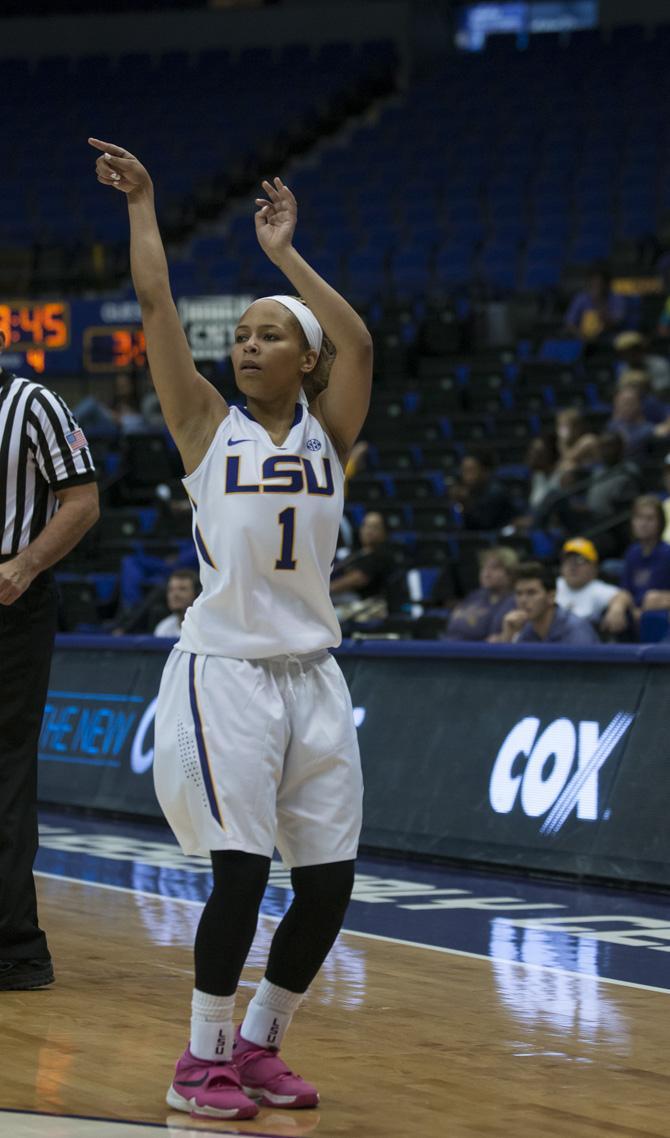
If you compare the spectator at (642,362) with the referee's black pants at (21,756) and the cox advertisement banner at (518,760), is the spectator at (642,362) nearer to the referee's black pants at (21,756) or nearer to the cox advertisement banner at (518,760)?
the cox advertisement banner at (518,760)

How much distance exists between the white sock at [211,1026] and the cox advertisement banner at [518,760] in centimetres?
429

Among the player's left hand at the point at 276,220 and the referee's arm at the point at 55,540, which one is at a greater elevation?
the player's left hand at the point at 276,220

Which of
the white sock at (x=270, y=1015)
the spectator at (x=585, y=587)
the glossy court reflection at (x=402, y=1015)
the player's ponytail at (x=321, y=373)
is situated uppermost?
the player's ponytail at (x=321, y=373)

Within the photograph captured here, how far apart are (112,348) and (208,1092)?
19051 mm

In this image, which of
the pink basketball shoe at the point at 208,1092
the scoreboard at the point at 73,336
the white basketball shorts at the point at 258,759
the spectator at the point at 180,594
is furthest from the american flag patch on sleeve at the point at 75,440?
the scoreboard at the point at 73,336

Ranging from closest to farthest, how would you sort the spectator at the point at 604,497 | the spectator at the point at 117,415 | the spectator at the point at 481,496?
the spectator at the point at 604,497 < the spectator at the point at 481,496 < the spectator at the point at 117,415

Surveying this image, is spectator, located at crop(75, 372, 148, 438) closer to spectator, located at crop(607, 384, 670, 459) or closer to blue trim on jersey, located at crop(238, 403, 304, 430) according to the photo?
spectator, located at crop(607, 384, 670, 459)

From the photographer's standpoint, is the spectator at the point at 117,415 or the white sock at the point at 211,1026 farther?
the spectator at the point at 117,415

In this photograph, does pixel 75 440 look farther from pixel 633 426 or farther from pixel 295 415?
pixel 633 426

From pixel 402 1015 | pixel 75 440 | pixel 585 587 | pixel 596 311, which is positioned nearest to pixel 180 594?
pixel 585 587

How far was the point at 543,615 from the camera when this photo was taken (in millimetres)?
10688

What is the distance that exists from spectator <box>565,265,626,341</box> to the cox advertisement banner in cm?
924

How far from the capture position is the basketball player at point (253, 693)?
4.45 metres

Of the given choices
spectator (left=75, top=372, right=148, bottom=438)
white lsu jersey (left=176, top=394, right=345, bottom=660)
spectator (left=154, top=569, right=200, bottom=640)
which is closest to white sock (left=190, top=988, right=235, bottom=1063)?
white lsu jersey (left=176, top=394, right=345, bottom=660)
